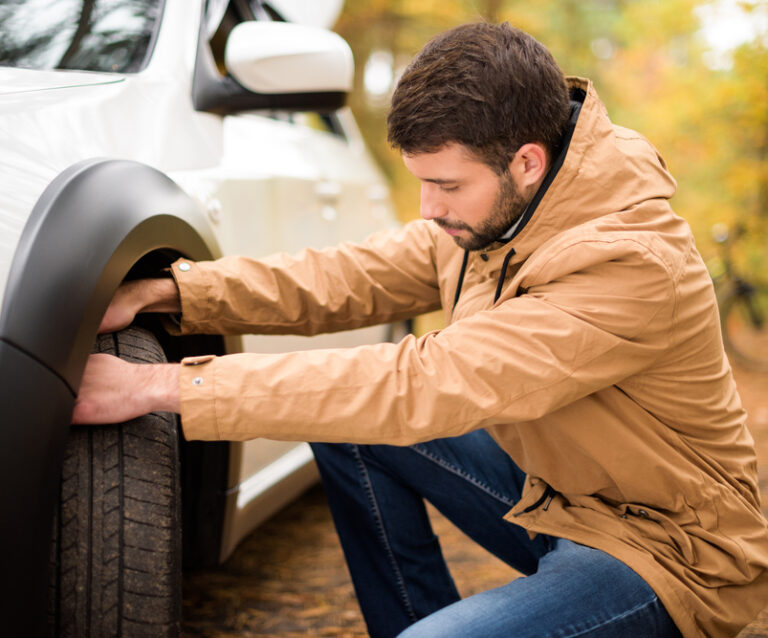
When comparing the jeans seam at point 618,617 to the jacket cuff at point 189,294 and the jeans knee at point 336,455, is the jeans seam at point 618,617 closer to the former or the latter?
the jeans knee at point 336,455

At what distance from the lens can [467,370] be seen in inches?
57.7

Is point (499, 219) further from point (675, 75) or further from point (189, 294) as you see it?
point (675, 75)

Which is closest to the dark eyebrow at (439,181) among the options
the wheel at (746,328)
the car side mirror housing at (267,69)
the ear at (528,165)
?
the ear at (528,165)

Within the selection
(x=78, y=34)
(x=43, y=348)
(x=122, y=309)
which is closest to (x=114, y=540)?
(x=43, y=348)

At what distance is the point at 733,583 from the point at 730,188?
6530 mm

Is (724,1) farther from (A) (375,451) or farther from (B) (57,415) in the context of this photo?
(B) (57,415)

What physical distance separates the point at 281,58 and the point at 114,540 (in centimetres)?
124

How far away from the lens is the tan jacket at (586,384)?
1.45 m

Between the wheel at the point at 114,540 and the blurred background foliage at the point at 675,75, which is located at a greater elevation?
the wheel at the point at 114,540

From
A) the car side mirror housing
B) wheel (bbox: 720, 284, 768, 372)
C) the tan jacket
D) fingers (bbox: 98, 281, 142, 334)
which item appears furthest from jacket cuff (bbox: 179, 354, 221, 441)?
wheel (bbox: 720, 284, 768, 372)

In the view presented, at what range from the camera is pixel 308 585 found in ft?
8.54

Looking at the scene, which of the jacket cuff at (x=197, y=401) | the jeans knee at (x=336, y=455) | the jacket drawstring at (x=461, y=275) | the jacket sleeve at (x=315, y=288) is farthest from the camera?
the jeans knee at (x=336, y=455)

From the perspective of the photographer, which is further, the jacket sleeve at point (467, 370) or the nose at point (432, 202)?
the nose at point (432, 202)

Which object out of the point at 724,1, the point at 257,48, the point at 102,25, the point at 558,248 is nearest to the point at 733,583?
the point at 558,248
